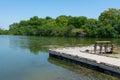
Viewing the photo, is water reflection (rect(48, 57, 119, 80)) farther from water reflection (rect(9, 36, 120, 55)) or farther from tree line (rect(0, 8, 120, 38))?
tree line (rect(0, 8, 120, 38))

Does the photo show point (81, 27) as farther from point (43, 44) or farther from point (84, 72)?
point (84, 72)

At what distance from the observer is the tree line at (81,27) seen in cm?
7091

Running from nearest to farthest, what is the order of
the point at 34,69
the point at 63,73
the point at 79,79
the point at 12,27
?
the point at 79,79 < the point at 63,73 < the point at 34,69 < the point at 12,27

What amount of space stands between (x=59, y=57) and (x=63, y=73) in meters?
6.24

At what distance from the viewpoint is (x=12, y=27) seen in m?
142

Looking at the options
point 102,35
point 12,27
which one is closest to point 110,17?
point 102,35

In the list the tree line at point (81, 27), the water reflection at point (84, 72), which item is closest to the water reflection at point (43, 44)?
the water reflection at point (84, 72)

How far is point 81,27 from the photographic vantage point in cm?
9194

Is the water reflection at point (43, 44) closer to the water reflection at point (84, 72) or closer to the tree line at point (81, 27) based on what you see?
the water reflection at point (84, 72)

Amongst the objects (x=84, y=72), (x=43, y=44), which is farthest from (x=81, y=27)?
(x=84, y=72)

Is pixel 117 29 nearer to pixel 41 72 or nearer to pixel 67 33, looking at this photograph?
pixel 67 33

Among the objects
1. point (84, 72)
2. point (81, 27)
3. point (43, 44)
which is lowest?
point (84, 72)

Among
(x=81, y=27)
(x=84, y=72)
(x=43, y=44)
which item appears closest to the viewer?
(x=84, y=72)

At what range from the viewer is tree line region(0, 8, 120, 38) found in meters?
70.9
